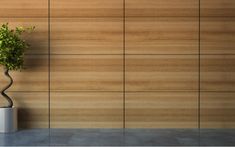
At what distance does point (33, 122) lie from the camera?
7488 millimetres

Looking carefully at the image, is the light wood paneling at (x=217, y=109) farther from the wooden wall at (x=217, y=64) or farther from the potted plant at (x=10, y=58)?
the potted plant at (x=10, y=58)

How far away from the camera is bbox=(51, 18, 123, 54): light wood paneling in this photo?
7.40 meters

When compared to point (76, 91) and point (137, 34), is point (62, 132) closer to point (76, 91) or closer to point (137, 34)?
point (76, 91)

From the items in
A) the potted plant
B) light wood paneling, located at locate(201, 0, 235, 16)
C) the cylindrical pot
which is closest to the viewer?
the potted plant

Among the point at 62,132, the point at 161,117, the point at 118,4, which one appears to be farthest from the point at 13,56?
the point at 161,117

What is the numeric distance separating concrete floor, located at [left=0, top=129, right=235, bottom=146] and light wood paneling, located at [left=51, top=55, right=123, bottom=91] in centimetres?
82

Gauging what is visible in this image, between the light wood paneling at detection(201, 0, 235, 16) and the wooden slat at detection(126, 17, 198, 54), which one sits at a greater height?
the light wood paneling at detection(201, 0, 235, 16)

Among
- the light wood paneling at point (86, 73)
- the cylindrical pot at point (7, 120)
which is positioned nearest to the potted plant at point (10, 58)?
the cylindrical pot at point (7, 120)

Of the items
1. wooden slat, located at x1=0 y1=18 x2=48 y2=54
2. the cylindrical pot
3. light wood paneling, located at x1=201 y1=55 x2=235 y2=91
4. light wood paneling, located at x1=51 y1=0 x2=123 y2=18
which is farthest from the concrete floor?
light wood paneling, located at x1=51 y1=0 x2=123 y2=18

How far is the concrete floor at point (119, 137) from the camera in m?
6.18

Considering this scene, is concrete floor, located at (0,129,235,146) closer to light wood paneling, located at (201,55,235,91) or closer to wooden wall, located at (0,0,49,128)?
wooden wall, located at (0,0,49,128)

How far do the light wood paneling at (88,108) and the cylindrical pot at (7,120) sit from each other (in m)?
0.77

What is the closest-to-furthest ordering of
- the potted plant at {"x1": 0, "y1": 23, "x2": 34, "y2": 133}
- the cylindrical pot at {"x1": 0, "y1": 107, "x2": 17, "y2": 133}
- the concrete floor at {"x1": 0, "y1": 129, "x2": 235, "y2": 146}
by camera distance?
1. the concrete floor at {"x1": 0, "y1": 129, "x2": 235, "y2": 146}
2. the potted plant at {"x1": 0, "y1": 23, "x2": 34, "y2": 133}
3. the cylindrical pot at {"x1": 0, "y1": 107, "x2": 17, "y2": 133}

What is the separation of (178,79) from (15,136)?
10.2 ft
